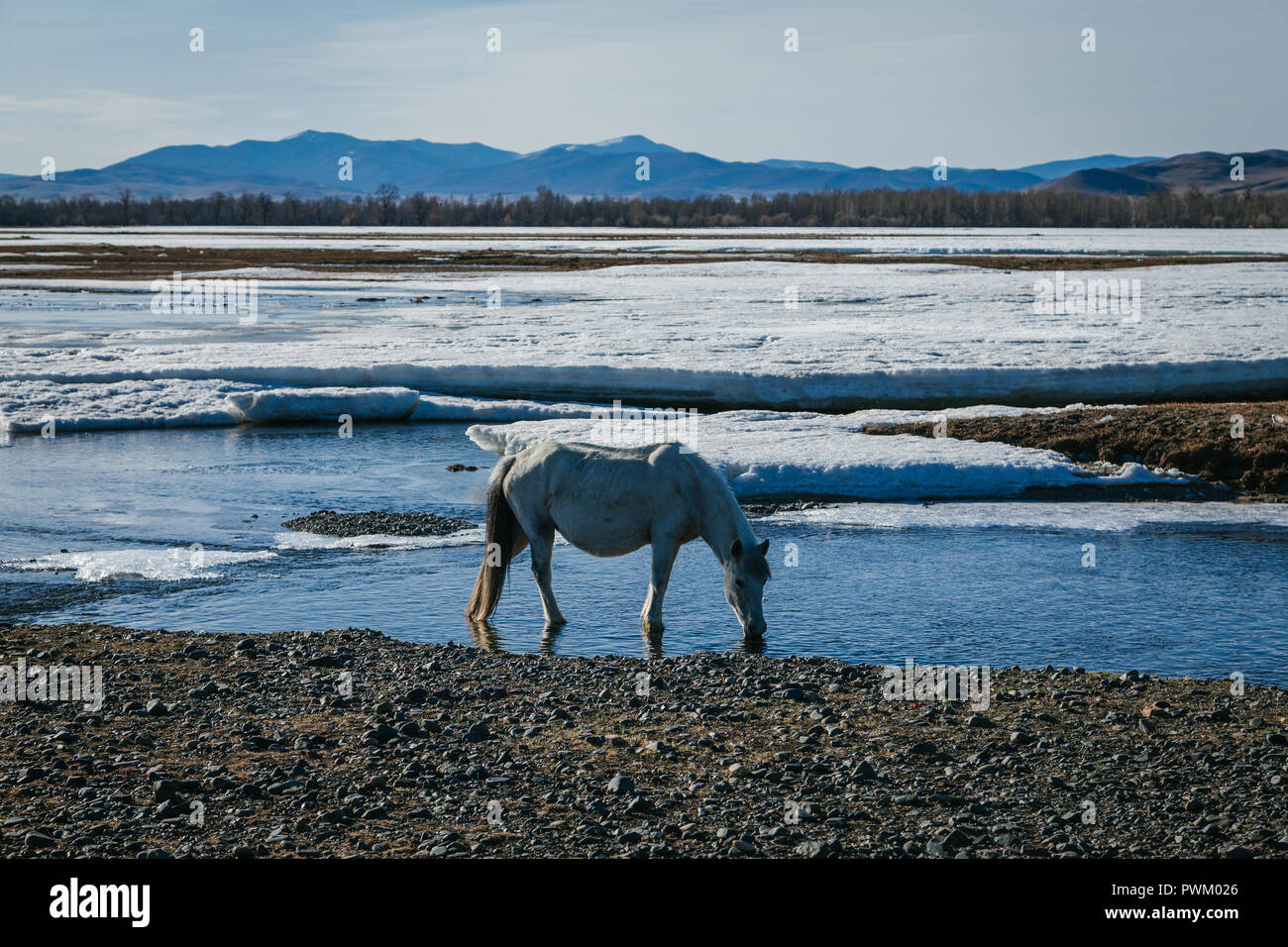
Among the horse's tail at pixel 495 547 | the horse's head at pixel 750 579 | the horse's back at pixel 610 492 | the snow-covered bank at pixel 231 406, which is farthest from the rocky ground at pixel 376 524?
the snow-covered bank at pixel 231 406

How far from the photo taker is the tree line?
14275cm

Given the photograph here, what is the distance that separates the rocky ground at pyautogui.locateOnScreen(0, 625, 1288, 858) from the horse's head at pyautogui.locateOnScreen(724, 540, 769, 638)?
0.75 meters

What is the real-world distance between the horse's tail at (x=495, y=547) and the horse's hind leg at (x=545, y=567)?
0.32 m

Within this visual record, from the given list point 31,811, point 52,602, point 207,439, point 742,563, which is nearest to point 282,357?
point 207,439

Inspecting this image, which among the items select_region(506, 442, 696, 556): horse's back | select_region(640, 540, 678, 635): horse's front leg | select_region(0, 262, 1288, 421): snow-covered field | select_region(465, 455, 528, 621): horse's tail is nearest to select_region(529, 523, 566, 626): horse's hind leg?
select_region(506, 442, 696, 556): horse's back

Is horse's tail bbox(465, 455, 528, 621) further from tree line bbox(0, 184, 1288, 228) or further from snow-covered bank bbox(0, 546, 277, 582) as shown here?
tree line bbox(0, 184, 1288, 228)

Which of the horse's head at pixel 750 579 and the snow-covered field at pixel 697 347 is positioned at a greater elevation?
the snow-covered field at pixel 697 347

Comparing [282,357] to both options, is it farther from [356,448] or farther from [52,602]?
[52,602]

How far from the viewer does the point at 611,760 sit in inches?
293

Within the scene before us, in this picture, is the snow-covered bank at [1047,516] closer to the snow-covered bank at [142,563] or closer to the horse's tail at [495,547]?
the horse's tail at [495,547]

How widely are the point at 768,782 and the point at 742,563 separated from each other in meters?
3.49

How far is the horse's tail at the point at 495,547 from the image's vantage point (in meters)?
11.0

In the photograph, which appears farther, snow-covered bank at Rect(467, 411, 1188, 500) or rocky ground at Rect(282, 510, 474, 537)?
snow-covered bank at Rect(467, 411, 1188, 500)

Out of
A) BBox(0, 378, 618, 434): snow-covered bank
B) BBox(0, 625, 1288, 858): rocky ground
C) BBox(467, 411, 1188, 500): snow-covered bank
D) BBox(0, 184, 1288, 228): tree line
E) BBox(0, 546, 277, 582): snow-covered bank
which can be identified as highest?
BBox(0, 184, 1288, 228): tree line
